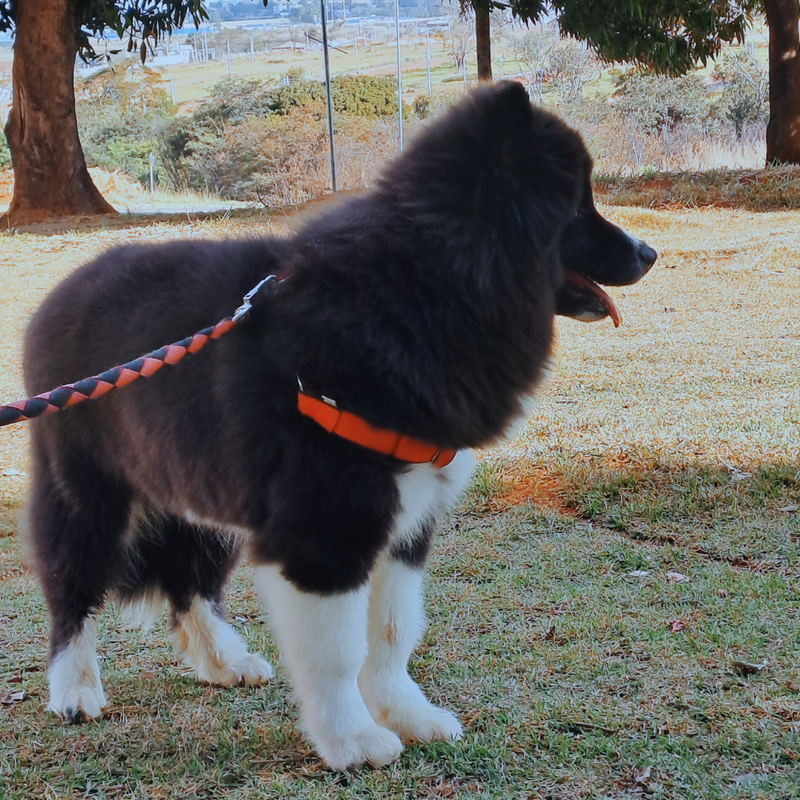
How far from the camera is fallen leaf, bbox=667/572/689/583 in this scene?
12.8 feet

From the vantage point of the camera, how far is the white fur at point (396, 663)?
8.98ft

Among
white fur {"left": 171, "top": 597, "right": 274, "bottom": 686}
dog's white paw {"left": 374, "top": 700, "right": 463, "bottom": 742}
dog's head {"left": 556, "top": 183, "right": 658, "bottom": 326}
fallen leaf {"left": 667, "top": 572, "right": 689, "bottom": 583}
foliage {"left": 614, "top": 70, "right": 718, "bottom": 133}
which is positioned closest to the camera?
dog's head {"left": 556, "top": 183, "right": 658, "bottom": 326}

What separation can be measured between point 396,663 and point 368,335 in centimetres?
104

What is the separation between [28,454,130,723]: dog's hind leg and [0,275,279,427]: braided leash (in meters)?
0.65

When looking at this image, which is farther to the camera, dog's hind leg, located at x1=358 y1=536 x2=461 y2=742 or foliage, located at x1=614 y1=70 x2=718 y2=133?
foliage, located at x1=614 y1=70 x2=718 y2=133

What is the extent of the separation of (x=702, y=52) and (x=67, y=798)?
47.8 ft

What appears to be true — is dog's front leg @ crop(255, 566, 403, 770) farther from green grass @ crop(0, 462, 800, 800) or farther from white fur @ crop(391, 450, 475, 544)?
white fur @ crop(391, 450, 475, 544)

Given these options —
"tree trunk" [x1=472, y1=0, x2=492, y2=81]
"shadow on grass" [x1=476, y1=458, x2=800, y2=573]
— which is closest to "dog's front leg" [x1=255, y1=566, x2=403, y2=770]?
"shadow on grass" [x1=476, y1=458, x2=800, y2=573]

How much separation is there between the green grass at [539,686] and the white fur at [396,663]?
72mm

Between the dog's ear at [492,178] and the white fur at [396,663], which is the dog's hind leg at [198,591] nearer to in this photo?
the white fur at [396,663]

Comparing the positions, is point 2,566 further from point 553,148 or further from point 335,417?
point 553,148

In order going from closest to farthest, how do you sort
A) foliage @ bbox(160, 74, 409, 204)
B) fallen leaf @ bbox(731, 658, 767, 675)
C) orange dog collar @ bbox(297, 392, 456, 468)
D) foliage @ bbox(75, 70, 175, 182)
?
orange dog collar @ bbox(297, 392, 456, 468)
fallen leaf @ bbox(731, 658, 767, 675)
foliage @ bbox(160, 74, 409, 204)
foliage @ bbox(75, 70, 175, 182)

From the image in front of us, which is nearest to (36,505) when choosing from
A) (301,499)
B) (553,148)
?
(301,499)

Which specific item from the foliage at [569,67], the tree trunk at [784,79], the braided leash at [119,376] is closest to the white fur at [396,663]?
the braided leash at [119,376]
